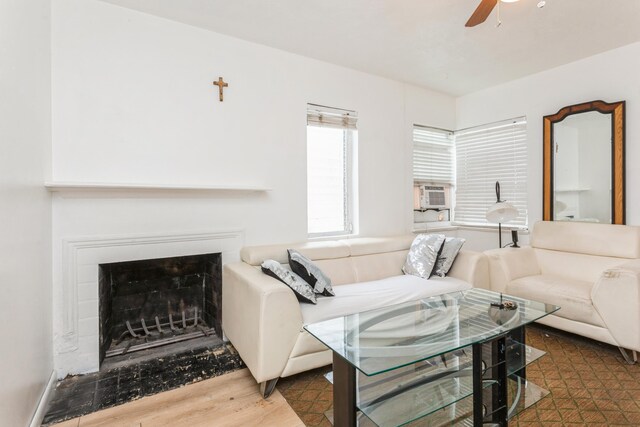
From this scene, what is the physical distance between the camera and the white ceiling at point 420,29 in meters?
2.27

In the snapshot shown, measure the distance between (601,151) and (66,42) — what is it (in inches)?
176

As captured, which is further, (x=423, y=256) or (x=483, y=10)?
(x=423, y=256)

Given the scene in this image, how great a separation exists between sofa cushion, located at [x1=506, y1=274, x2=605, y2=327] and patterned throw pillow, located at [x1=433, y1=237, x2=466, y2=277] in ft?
1.73

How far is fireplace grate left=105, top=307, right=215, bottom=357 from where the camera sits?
8.08 feet

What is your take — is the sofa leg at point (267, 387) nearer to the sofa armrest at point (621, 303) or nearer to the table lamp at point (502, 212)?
the sofa armrest at point (621, 303)

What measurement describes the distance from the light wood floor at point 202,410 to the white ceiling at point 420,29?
8.47 ft

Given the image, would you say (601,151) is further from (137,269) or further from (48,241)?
(48,241)

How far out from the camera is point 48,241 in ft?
6.68

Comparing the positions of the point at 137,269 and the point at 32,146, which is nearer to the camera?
the point at 32,146

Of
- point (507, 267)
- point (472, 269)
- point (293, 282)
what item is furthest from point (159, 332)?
point (507, 267)

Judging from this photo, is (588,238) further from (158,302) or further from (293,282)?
(158,302)

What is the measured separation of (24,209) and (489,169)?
14.1ft

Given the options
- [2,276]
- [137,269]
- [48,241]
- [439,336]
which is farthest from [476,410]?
[48,241]

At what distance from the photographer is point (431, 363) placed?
1.81 m
